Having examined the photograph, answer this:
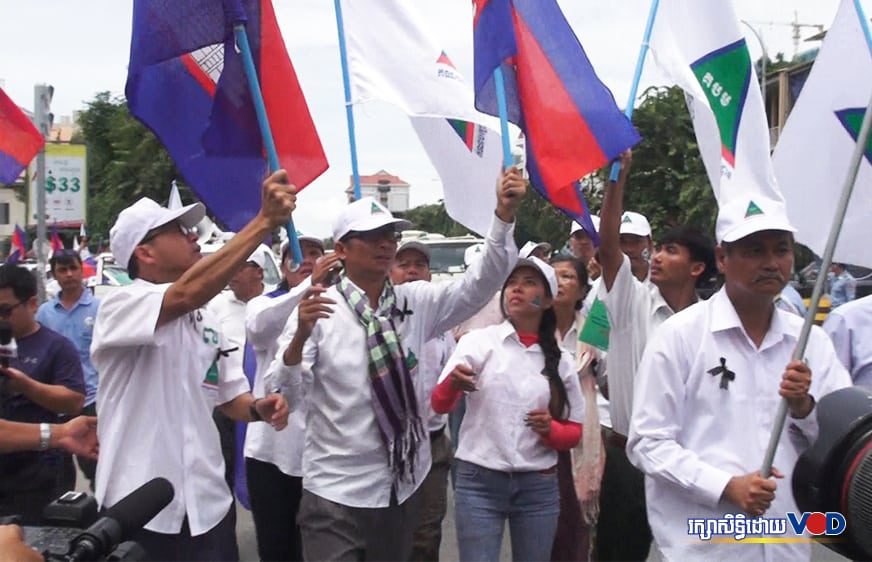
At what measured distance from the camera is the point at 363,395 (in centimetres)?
406

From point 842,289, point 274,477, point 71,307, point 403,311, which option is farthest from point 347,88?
point 842,289

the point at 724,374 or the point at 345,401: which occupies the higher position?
the point at 724,374

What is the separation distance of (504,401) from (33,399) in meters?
2.04

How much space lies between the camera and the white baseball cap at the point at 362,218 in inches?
165

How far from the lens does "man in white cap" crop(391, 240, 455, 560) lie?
17.3ft

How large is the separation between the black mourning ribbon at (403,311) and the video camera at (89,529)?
2.27 metres

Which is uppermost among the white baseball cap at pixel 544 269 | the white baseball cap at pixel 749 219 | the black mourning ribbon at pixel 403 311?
the white baseball cap at pixel 749 219

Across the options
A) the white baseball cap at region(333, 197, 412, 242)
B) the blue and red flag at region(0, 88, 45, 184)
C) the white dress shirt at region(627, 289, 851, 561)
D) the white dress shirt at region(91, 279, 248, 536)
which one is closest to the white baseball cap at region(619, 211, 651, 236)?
the white baseball cap at region(333, 197, 412, 242)

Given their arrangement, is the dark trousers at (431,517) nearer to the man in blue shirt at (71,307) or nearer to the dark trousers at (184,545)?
the dark trousers at (184,545)

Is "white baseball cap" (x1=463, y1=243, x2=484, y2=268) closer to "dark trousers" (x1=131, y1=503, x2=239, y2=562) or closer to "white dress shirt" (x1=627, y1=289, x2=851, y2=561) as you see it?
"white dress shirt" (x1=627, y1=289, x2=851, y2=561)

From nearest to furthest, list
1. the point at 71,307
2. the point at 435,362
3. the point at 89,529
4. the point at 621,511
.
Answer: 1. the point at 89,529
2. the point at 621,511
3. the point at 435,362
4. the point at 71,307

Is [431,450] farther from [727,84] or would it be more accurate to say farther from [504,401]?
[727,84]

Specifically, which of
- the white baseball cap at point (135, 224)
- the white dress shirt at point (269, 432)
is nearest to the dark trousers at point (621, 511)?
the white dress shirt at point (269, 432)

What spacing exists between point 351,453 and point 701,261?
185 centimetres
